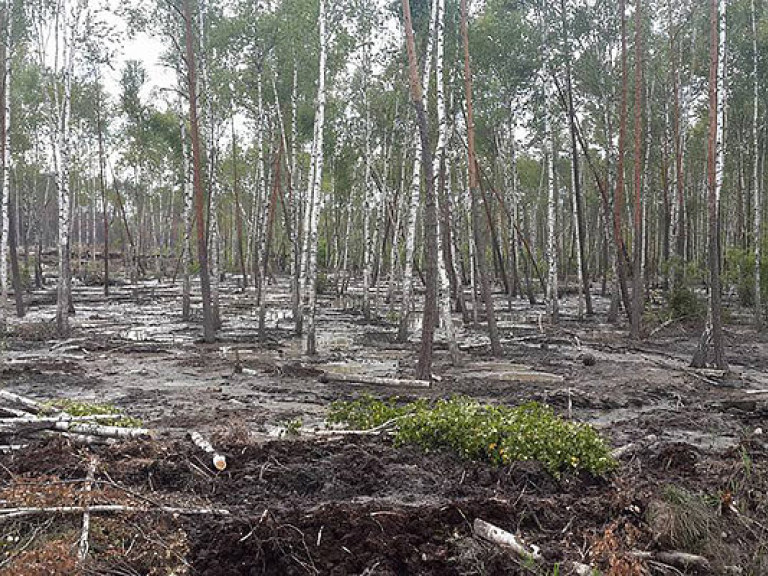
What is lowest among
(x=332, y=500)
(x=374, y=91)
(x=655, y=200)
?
(x=332, y=500)

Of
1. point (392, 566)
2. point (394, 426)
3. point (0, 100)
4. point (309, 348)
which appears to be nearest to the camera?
point (392, 566)

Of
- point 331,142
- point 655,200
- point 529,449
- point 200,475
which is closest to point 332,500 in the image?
point 200,475

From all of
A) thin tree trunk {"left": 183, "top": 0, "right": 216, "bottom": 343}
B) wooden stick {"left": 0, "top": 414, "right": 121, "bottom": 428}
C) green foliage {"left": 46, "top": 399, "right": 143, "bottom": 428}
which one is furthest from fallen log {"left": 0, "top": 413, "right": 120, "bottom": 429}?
thin tree trunk {"left": 183, "top": 0, "right": 216, "bottom": 343}

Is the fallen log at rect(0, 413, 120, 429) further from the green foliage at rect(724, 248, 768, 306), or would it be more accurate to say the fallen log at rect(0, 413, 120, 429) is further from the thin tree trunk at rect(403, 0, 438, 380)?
the green foliage at rect(724, 248, 768, 306)

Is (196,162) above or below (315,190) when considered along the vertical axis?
above

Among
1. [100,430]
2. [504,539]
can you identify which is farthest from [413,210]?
[504,539]

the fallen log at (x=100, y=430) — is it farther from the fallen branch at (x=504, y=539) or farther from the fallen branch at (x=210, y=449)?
the fallen branch at (x=504, y=539)

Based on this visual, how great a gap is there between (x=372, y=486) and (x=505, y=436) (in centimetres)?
146

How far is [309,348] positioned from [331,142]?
52.2ft

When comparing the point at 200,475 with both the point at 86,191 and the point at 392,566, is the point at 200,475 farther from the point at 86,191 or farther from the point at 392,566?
the point at 86,191

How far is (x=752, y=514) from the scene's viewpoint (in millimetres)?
5988

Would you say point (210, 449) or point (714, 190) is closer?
point (210, 449)

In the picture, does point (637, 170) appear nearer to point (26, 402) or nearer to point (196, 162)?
point (196, 162)

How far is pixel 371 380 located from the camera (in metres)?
12.4
